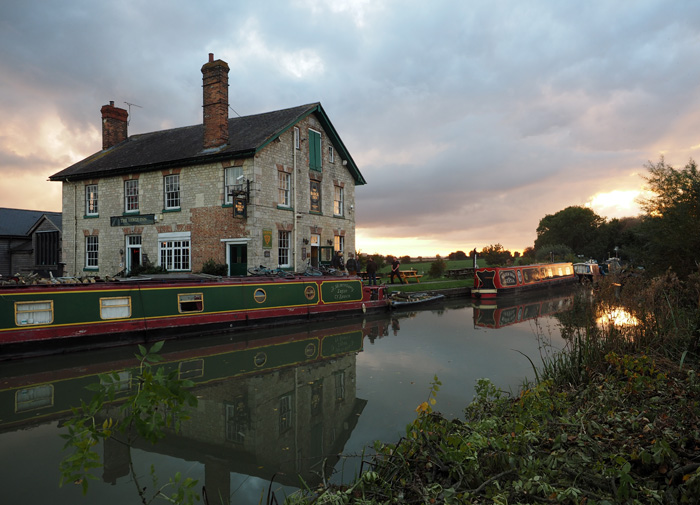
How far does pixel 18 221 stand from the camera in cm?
2955

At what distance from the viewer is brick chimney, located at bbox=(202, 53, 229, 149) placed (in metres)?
17.7

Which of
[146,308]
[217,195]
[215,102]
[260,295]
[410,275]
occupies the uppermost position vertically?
[215,102]

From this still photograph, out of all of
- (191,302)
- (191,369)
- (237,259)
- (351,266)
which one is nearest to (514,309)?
(351,266)

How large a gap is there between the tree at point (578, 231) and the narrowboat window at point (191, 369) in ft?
174

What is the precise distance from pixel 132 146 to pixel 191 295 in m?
14.9

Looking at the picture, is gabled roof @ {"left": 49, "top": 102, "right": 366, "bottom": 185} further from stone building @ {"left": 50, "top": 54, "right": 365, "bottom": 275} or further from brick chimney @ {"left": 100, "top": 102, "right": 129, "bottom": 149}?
brick chimney @ {"left": 100, "top": 102, "right": 129, "bottom": 149}

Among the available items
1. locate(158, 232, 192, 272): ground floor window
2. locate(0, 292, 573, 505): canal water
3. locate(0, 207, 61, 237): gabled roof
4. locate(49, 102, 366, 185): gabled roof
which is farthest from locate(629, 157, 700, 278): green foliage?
locate(0, 207, 61, 237): gabled roof

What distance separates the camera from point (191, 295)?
11.1m

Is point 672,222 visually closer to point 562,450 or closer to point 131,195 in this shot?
point 562,450

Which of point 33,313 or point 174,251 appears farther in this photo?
point 174,251

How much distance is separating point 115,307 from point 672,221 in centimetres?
1580

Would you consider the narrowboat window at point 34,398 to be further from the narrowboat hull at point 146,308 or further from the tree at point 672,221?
the tree at point 672,221

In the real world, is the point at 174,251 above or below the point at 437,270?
above

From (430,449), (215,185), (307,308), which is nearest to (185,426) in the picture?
(430,449)
